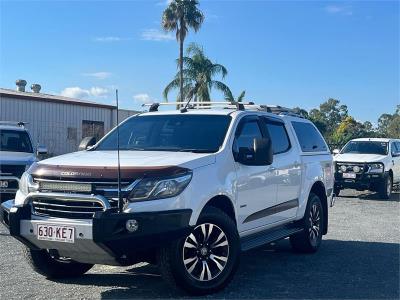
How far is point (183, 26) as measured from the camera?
35531mm

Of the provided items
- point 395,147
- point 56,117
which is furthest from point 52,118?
point 395,147

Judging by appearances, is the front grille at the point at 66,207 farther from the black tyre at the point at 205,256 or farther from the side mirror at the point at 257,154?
the side mirror at the point at 257,154

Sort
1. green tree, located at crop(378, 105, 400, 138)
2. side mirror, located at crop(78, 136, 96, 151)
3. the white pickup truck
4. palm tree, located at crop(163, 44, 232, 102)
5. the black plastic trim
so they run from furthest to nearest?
1. green tree, located at crop(378, 105, 400, 138)
2. palm tree, located at crop(163, 44, 232, 102)
3. side mirror, located at crop(78, 136, 96, 151)
4. the black plastic trim
5. the white pickup truck

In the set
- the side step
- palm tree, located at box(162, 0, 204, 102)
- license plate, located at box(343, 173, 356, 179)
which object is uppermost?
palm tree, located at box(162, 0, 204, 102)

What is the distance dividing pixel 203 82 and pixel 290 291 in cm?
2876

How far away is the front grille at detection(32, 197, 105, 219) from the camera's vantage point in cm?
516

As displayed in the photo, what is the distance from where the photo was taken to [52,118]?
28.1m

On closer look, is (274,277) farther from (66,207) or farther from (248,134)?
(66,207)

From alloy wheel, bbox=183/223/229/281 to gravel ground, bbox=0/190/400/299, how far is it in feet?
0.82

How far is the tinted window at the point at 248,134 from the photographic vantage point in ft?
21.4

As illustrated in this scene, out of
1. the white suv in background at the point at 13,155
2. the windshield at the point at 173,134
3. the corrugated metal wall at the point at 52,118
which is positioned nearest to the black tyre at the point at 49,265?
the windshield at the point at 173,134

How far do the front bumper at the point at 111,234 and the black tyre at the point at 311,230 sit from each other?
309cm

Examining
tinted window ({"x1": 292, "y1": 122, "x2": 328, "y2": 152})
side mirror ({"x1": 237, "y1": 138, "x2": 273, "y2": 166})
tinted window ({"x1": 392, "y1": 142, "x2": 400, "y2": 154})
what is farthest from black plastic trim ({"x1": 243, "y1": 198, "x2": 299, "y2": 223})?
tinted window ({"x1": 392, "y1": 142, "x2": 400, "y2": 154})

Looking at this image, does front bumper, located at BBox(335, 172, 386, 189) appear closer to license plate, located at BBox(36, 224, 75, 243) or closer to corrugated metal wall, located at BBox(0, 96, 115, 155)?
license plate, located at BBox(36, 224, 75, 243)
